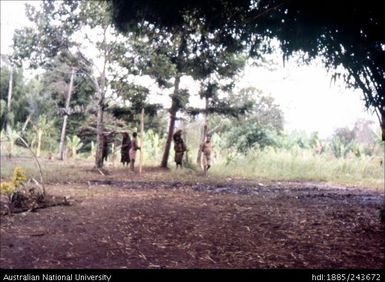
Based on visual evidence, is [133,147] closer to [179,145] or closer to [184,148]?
[179,145]

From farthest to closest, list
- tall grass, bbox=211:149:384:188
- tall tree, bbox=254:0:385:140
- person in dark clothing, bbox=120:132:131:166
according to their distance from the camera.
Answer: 1. person in dark clothing, bbox=120:132:131:166
2. tall grass, bbox=211:149:384:188
3. tall tree, bbox=254:0:385:140

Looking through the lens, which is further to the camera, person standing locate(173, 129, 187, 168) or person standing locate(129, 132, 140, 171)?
person standing locate(173, 129, 187, 168)

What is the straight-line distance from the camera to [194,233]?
629 cm

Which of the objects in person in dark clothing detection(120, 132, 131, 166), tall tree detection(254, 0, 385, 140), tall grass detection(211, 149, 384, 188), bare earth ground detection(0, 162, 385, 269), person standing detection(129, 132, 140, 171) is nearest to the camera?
bare earth ground detection(0, 162, 385, 269)

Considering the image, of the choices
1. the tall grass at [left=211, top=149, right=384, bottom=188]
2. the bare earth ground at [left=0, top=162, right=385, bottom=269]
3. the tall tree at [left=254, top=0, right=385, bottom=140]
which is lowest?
the bare earth ground at [left=0, top=162, right=385, bottom=269]

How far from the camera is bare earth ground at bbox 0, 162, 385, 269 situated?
4.83m

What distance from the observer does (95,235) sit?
605 centimetres

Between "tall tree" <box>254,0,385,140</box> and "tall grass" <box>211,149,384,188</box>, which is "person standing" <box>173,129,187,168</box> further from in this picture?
"tall tree" <box>254,0,385,140</box>

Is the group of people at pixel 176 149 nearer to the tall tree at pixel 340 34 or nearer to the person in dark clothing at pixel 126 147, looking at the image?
the person in dark clothing at pixel 126 147

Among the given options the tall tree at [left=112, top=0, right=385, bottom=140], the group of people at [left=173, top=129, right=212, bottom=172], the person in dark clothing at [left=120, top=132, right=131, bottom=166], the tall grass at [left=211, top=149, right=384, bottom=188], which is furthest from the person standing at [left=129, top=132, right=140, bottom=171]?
the tall tree at [left=112, top=0, right=385, bottom=140]

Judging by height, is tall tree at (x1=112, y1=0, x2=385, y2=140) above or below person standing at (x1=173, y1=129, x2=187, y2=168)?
above

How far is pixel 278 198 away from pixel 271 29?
14.6ft

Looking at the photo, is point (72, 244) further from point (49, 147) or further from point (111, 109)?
point (49, 147)

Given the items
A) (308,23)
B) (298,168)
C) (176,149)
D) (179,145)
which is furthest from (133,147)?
(308,23)
